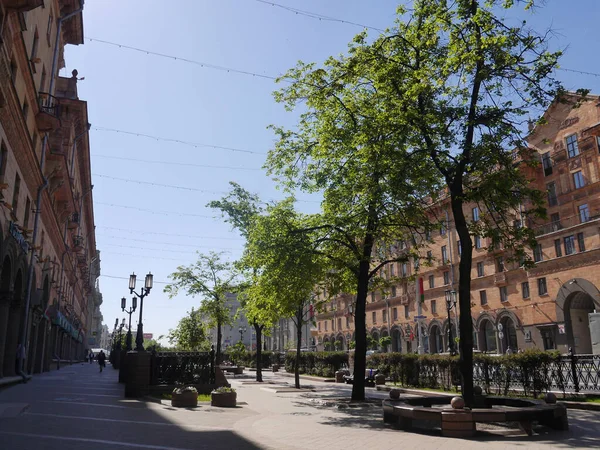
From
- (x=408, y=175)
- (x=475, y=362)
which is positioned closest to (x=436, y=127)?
(x=408, y=175)

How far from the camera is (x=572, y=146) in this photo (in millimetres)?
44531

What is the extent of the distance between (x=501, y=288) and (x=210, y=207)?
31.5m

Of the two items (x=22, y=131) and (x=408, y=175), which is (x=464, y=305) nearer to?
(x=408, y=175)

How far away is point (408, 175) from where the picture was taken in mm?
14484

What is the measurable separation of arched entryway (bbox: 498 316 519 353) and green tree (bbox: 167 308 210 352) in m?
29.7

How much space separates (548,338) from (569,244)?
28.1 ft

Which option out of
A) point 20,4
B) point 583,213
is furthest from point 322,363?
point 20,4

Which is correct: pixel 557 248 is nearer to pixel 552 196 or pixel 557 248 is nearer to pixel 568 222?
pixel 568 222

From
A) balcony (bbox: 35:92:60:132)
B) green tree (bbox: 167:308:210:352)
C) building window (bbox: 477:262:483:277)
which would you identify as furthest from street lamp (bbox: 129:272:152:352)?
building window (bbox: 477:262:483:277)

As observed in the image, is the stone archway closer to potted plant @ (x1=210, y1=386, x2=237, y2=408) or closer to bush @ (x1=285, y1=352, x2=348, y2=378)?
bush @ (x1=285, y1=352, x2=348, y2=378)

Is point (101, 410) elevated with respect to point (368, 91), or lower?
lower

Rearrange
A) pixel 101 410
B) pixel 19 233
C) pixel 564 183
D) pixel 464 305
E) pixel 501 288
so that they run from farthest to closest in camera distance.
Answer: pixel 501 288 → pixel 564 183 → pixel 19 233 → pixel 101 410 → pixel 464 305

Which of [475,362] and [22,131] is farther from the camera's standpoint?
[475,362]

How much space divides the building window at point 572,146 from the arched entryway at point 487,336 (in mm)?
18455
